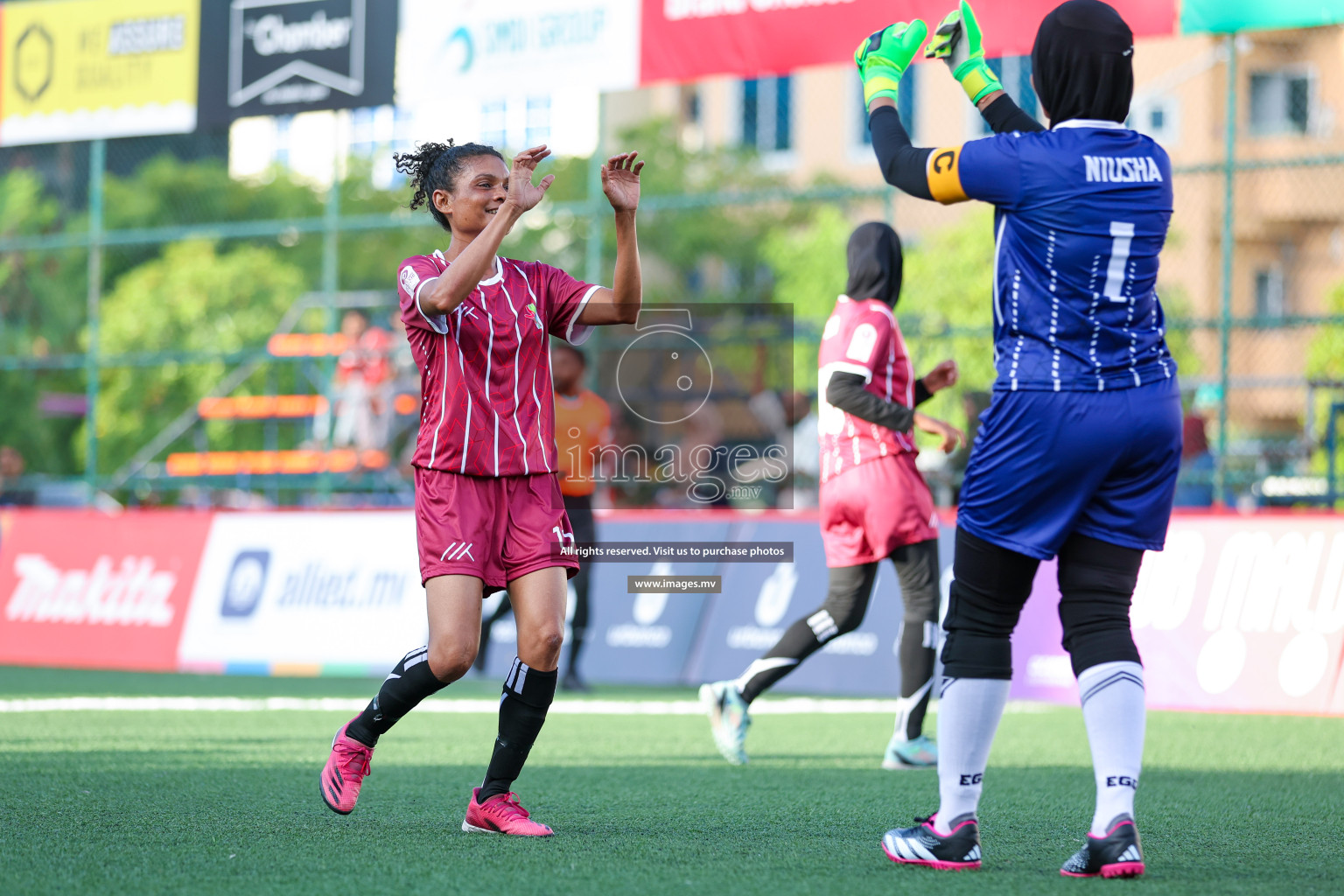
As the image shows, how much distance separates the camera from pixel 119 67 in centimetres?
1454

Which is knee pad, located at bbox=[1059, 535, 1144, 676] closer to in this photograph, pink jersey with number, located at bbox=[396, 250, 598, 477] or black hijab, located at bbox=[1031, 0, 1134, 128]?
black hijab, located at bbox=[1031, 0, 1134, 128]

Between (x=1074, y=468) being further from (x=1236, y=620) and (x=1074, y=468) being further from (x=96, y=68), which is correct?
(x=96, y=68)

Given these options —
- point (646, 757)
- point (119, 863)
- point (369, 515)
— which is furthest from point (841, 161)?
point (119, 863)

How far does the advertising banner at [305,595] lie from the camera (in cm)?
1107

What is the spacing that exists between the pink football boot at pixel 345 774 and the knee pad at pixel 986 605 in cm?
176

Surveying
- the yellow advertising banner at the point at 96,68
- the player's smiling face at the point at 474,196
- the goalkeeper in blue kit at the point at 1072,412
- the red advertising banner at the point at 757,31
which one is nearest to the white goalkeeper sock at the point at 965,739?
the goalkeeper in blue kit at the point at 1072,412

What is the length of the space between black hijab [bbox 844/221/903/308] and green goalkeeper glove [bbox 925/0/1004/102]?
2.31 metres

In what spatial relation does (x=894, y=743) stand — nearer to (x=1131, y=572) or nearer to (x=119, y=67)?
(x=1131, y=572)

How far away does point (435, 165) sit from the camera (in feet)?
15.7

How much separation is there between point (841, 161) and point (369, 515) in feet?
91.9

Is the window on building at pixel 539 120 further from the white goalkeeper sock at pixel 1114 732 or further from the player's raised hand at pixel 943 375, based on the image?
the white goalkeeper sock at pixel 1114 732

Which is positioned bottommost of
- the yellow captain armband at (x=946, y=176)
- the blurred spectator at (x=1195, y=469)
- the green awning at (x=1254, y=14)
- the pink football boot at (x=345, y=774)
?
the pink football boot at (x=345, y=774)

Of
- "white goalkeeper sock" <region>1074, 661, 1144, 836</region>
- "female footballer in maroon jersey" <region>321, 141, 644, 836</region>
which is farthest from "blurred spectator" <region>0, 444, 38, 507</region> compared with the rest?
"white goalkeeper sock" <region>1074, 661, 1144, 836</region>

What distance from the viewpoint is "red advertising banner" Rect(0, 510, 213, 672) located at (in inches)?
463
